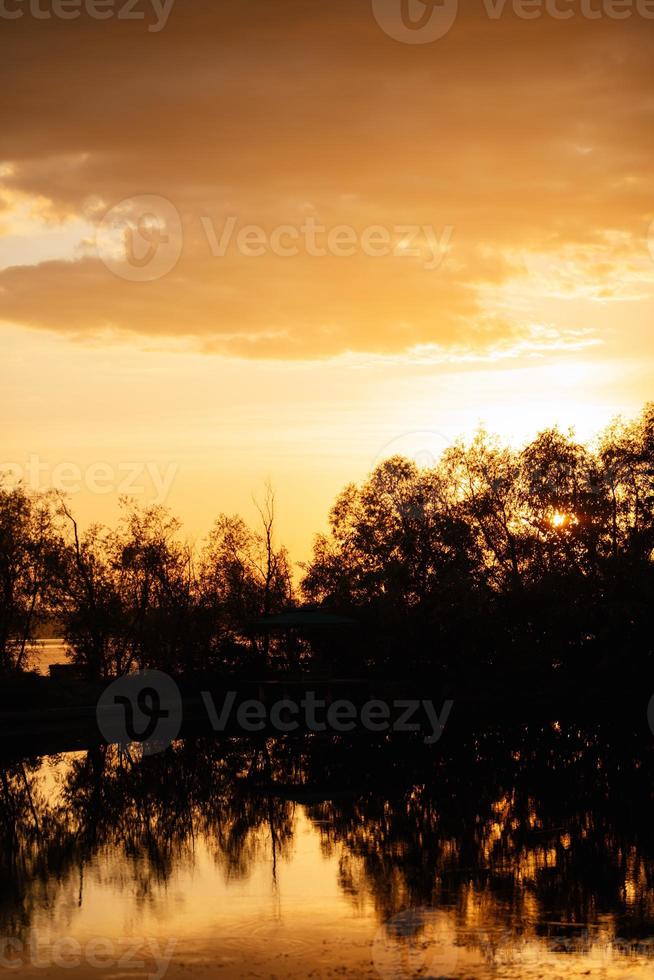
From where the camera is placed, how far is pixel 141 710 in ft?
114

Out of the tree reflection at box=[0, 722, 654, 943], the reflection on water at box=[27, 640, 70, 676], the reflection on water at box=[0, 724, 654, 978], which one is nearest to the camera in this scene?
the reflection on water at box=[0, 724, 654, 978]

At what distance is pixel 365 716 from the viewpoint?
33312mm

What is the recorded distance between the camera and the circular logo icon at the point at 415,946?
9.71 metres

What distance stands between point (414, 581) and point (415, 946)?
36.3 m

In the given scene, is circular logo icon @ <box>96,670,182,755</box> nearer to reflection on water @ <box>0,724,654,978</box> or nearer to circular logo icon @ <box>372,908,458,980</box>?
reflection on water @ <box>0,724,654,978</box>

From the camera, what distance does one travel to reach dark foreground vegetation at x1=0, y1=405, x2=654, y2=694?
4006cm

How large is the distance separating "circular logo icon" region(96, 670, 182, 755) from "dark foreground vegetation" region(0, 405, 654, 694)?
1.87m

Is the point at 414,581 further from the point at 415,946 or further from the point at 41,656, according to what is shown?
the point at 41,656

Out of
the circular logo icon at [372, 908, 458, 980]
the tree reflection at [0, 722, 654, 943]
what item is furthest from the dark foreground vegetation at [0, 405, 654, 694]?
the circular logo icon at [372, 908, 458, 980]

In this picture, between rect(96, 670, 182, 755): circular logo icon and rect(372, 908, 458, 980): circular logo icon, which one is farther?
rect(96, 670, 182, 755): circular logo icon

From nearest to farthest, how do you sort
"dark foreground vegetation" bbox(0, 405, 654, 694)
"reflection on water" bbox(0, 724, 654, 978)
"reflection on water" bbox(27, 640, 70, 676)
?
"reflection on water" bbox(0, 724, 654, 978) → "dark foreground vegetation" bbox(0, 405, 654, 694) → "reflection on water" bbox(27, 640, 70, 676)

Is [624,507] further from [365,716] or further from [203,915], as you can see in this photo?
[203,915]

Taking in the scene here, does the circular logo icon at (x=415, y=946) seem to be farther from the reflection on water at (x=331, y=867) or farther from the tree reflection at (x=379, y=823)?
the tree reflection at (x=379, y=823)

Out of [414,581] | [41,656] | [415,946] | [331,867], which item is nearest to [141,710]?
[414,581]
